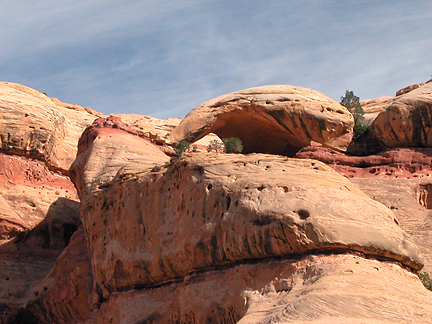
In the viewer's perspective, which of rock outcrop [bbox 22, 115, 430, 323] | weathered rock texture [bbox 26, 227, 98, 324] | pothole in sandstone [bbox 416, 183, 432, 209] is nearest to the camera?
rock outcrop [bbox 22, 115, 430, 323]

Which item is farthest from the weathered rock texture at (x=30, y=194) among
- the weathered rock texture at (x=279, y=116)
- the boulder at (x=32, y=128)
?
the weathered rock texture at (x=279, y=116)

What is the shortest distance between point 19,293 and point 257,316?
18034 millimetres

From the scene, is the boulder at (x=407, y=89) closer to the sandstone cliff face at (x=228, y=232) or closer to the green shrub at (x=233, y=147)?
the sandstone cliff face at (x=228, y=232)

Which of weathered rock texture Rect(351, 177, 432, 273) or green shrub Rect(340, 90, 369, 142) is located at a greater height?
green shrub Rect(340, 90, 369, 142)

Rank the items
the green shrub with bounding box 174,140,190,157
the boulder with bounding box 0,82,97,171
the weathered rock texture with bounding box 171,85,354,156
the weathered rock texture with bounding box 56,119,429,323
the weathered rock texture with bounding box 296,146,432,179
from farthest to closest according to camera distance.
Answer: the boulder with bounding box 0,82,97,171
the weathered rock texture with bounding box 171,85,354,156
the weathered rock texture with bounding box 296,146,432,179
the green shrub with bounding box 174,140,190,157
the weathered rock texture with bounding box 56,119,429,323

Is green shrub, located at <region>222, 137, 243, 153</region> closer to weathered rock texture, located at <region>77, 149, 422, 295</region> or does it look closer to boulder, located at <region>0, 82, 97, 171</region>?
weathered rock texture, located at <region>77, 149, 422, 295</region>

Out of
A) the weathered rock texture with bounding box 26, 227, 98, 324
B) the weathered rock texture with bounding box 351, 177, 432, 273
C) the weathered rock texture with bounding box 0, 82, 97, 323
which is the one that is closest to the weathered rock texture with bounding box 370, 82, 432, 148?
the weathered rock texture with bounding box 351, 177, 432, 273

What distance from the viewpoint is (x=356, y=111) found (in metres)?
46.2

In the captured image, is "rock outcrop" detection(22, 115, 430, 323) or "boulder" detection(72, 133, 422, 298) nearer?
"rock outcrop" detection(22, 115, 430, 323)

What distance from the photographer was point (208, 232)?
1022 inches

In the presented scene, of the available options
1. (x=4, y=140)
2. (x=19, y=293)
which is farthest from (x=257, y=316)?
(x=4, y=140)

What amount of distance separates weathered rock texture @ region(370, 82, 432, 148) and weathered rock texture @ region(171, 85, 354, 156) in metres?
2.21

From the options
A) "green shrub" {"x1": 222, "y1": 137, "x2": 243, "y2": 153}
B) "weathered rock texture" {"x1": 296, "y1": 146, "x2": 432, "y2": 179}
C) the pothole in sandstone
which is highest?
"green shrub" {"x1": 222, "y1": 137, "x2": 243, "y2": 153}

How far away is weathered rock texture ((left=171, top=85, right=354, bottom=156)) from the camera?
41188mm
